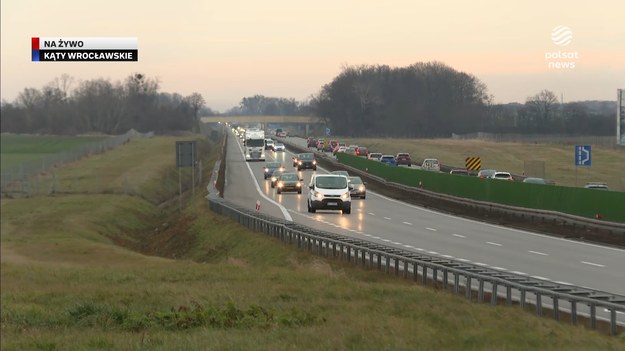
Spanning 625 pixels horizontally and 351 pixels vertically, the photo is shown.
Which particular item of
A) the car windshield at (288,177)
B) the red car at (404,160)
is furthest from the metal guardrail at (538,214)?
the red car at (404,160)

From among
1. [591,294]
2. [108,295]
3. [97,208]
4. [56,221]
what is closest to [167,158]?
[97,208]

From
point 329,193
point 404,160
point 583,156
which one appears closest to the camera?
point 583,156

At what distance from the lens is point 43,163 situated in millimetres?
94125

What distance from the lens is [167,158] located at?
12344 cm

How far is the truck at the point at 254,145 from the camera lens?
4449 inches

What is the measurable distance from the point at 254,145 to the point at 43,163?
91.4 ft

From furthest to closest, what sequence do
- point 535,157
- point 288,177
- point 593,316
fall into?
point 535,157 → point 288,177 → point 593,316

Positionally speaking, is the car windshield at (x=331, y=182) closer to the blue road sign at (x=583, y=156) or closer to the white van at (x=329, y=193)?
the white van at (x=329, y=193)

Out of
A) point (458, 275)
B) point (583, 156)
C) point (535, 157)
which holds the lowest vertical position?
point (535, 157)

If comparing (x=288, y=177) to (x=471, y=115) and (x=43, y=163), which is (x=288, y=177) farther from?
(x=471, y=115)

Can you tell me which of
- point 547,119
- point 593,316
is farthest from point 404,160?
point 593,316

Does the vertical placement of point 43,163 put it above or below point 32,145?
above

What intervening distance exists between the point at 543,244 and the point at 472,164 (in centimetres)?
3867

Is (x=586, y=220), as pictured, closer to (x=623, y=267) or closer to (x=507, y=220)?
(x=507, y=220)
